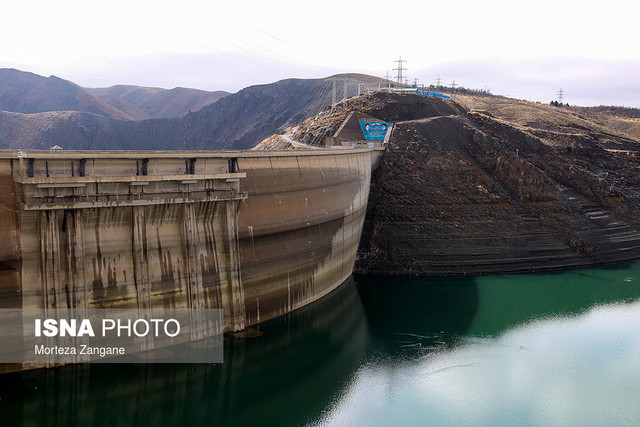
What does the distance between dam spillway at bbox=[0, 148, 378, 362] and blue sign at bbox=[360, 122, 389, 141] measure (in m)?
14.8

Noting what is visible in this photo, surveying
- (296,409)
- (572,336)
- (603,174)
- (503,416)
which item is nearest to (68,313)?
(296,409)

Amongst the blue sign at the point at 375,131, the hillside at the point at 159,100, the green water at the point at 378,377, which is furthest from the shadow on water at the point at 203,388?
the hillside at the point at 159,100

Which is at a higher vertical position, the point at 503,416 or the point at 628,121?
the point at 628,121

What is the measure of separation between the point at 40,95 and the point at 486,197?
248 feet

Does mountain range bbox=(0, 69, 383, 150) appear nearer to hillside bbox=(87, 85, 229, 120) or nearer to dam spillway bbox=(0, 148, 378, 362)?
hillside bbox=(87, 85, 229, 120)

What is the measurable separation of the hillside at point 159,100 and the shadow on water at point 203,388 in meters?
83.8

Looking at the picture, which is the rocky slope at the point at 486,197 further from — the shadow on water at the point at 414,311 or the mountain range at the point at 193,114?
the mountain range at the point at 193,114

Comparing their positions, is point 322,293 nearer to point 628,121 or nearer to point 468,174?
point 468,174

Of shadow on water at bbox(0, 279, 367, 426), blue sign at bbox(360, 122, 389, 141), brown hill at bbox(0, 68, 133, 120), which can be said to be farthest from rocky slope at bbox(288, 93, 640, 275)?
brown hill at bbox(0, 68, 133, 120)

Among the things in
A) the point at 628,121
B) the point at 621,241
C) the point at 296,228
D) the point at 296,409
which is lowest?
the point at 296,409

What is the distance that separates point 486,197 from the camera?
122ft

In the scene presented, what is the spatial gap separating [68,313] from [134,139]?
206 ft

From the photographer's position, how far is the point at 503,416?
56.8 ft

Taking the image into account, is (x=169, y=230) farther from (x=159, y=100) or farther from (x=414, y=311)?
(x=159, y=100)
